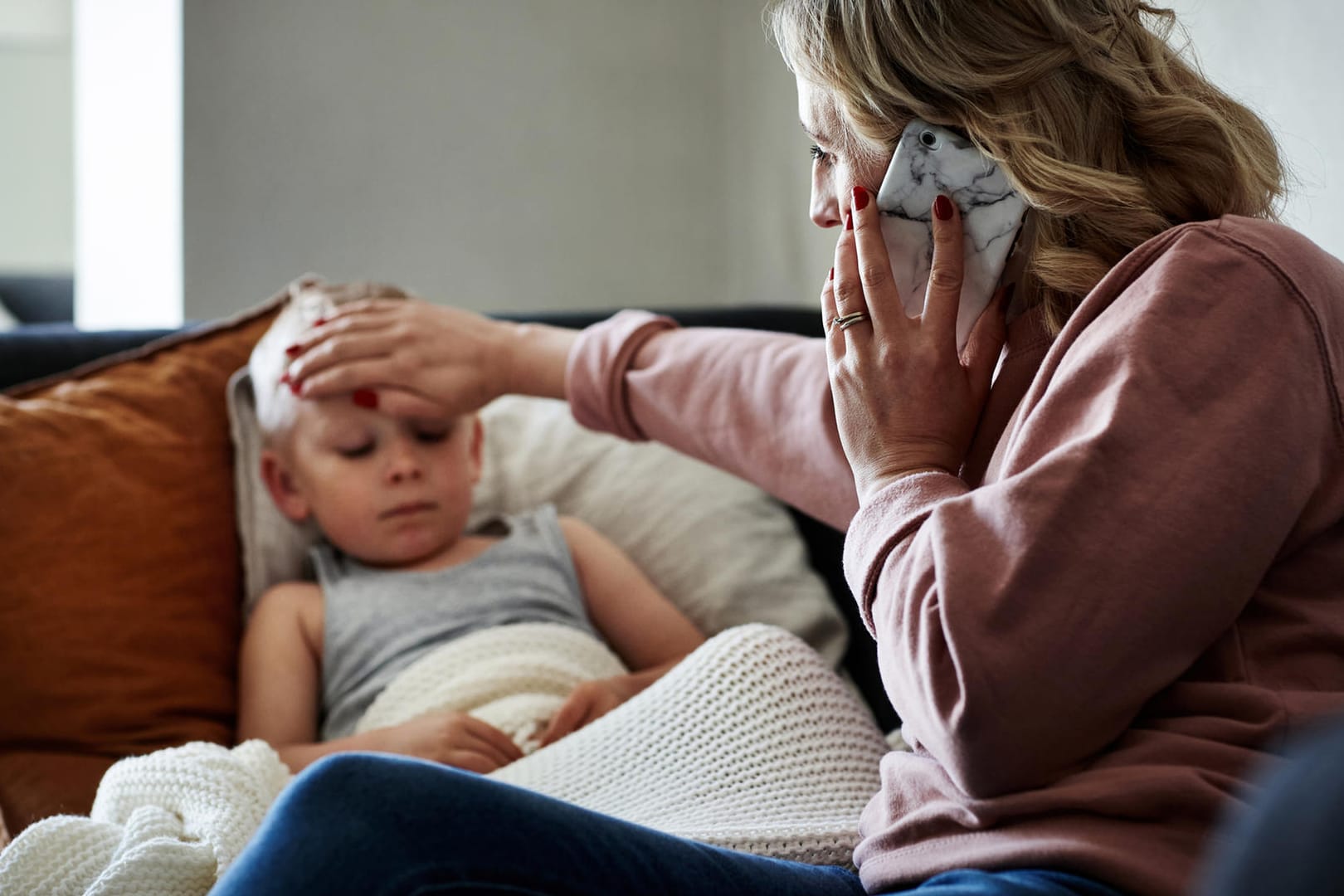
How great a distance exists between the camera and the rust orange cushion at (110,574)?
1260 millimetres

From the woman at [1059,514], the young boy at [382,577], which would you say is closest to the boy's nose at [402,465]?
the young boy at [382,577]

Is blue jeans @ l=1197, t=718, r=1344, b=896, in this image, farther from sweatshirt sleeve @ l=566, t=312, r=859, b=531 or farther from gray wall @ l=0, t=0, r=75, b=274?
gray wall @ l=0, t=0, r=75, b=274

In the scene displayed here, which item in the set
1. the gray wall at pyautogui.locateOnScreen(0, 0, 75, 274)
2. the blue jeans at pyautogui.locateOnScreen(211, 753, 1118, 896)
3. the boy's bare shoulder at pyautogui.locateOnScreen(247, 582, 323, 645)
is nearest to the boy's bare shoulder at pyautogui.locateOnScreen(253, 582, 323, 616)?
the boy's bare shoulder at pyautogui.locateOnScreen(247, 582, 323, 645)

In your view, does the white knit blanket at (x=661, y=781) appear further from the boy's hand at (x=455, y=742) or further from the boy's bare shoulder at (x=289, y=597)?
the boy's bare shoulder at (x=289, y=597)

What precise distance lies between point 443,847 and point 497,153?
1.85 metres

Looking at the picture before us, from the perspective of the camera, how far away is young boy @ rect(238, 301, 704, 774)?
1.38m

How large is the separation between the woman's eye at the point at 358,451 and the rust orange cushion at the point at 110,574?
0.15 m

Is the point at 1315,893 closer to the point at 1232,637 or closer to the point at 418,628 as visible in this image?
the point at 1232,637

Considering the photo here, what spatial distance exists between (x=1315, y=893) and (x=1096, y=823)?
0.30 metres

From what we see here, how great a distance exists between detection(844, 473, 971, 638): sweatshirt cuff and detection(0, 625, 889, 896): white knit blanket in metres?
0.24

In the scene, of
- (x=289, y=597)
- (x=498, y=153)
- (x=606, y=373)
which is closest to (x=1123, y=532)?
(x=606, y=373)

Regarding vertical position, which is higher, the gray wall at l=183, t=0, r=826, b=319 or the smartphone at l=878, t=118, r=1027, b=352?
the smartphone at l=878, t=118, r=1027, b=352

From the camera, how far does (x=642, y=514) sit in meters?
1.62

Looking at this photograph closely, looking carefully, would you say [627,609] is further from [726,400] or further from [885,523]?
[885,523]
